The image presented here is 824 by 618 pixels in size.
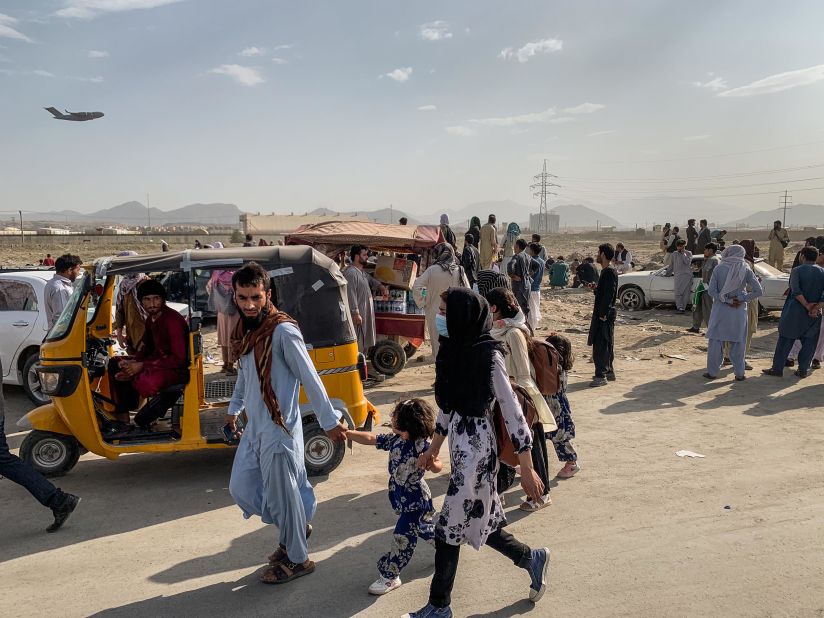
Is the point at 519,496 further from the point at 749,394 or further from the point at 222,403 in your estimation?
the point at 749,394

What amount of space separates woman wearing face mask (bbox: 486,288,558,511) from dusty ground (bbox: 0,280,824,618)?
66 cm

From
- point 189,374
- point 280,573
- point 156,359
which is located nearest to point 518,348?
point 280,573

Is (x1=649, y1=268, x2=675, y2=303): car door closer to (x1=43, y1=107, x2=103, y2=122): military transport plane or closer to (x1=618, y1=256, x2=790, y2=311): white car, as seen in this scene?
(x1=618, y1=256, x2=790, y2=311): white car

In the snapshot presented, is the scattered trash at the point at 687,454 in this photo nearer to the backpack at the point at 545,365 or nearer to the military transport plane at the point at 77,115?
the backpack at the point at 545,365

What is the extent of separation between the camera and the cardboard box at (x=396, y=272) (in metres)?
11.0

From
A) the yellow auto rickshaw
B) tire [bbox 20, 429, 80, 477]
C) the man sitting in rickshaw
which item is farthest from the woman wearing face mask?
tire [bbox 20, 429, 80, 477]

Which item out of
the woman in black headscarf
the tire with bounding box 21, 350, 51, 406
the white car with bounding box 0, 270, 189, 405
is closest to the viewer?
the woman in black headscarf

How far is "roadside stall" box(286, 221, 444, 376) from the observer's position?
10.0m

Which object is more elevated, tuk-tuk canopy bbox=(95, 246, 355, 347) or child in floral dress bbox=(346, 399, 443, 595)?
tuk-tuk canopy bbox=(95, 246, 355, 347)

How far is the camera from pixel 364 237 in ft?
32.4

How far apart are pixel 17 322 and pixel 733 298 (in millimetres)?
9800

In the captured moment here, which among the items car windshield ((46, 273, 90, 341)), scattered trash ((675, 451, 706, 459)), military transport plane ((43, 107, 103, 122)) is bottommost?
scattered trash ((675, 451, 706, 459))

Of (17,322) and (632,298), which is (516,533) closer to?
(17,322)

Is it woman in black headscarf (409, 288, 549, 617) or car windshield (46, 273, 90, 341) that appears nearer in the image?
woman in black headscarf (409, 288, 549, 617)
